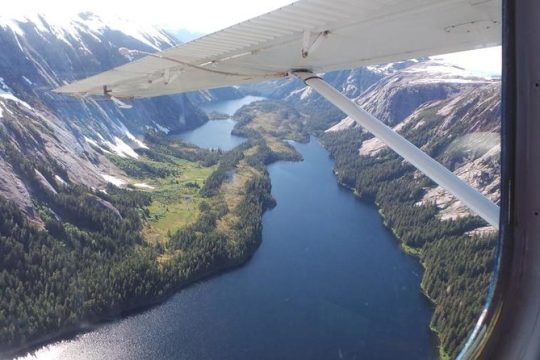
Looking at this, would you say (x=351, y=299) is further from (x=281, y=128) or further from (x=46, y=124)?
(x=281, y=128)

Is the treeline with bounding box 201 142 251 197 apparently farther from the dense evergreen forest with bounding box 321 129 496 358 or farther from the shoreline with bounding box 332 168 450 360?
the dense evergreen forest with bounding box 321 129 496 358

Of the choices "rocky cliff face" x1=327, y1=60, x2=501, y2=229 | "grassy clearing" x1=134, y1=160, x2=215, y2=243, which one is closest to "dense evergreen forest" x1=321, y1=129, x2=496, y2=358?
"rocky cliff face" x1=327, y1=60, x2=501, y2=229

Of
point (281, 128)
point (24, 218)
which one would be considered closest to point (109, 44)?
point (281, 128)

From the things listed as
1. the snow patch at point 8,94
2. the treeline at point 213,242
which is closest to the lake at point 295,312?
the treeline at point 213,242

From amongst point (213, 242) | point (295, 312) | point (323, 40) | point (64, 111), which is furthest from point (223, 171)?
point (323, 40)

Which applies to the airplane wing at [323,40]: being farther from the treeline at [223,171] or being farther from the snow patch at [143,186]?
the snow patch at [143,186]

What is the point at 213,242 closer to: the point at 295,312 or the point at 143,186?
the point at 295,312
